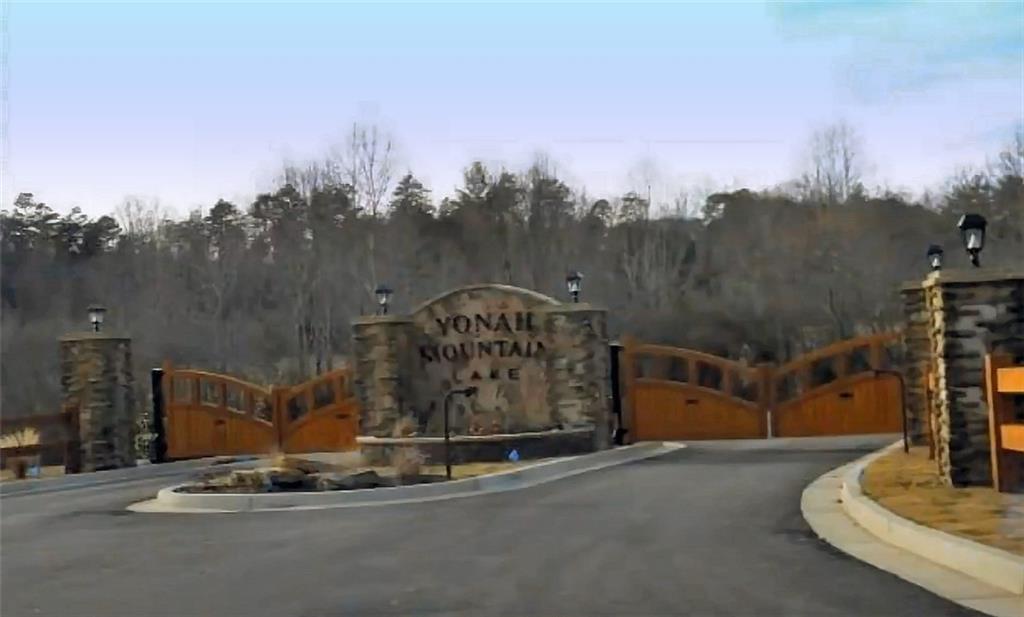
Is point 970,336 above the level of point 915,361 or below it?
above

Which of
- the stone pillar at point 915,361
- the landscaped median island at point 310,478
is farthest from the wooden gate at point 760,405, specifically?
the landscaped median island at point 310,478

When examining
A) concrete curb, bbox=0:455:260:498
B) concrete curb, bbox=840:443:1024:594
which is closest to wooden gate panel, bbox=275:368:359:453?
concrete curb, bbox=0:455:260:498

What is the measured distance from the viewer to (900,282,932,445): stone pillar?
20.2 meters

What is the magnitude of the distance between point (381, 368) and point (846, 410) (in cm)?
1034

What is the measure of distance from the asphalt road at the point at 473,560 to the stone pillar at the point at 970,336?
6.52 ft

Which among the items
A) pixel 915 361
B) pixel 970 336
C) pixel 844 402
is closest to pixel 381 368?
pixel 915 361

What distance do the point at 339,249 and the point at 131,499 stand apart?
107 ft

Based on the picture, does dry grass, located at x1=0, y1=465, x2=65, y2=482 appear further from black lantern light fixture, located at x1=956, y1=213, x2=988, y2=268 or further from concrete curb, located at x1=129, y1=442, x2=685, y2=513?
black lantern light fixture, located at x1=956, y1=213, x2=988, y2=268

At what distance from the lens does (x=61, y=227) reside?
50.9m

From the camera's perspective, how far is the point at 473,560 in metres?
11.0

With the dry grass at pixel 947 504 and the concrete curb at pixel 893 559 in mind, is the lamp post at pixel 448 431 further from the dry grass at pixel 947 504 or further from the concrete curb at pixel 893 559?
the dry grass at pixel 947 504

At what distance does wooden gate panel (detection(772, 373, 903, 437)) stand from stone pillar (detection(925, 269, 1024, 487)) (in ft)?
45.2

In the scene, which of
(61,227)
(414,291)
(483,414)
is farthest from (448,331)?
(61,227)

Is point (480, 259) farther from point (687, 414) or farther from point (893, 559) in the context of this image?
point (893, 559)
